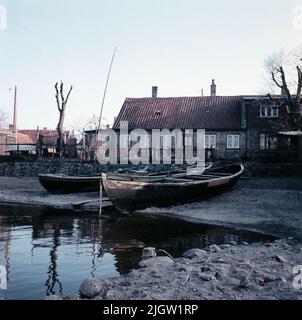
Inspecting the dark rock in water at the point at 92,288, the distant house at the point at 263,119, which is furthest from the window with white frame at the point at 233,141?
the dark rock in water at the point at 92,288

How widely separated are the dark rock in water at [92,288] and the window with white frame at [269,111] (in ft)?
102

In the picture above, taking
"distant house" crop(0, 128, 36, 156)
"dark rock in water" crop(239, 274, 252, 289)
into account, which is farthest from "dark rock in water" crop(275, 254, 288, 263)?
"distant house" crop(0, 128, 36, 156)

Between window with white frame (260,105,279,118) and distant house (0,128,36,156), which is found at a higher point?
window with white frame (260,105,279,118)

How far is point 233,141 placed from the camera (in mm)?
36406

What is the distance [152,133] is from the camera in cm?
3759

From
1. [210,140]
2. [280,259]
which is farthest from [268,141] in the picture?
[280,259]

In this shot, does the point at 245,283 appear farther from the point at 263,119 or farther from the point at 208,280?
the point at 263,119

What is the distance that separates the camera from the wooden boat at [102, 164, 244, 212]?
17.5 metres

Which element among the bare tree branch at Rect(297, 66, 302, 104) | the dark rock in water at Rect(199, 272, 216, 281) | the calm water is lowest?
the calm water

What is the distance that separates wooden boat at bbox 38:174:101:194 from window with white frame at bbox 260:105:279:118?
17.8m

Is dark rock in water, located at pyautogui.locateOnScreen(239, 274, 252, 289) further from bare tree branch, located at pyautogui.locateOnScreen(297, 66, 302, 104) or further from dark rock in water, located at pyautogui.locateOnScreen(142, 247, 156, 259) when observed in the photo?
bare tree branch, located at pyautogui.locateOnScreen(297, 66, 302, 104)

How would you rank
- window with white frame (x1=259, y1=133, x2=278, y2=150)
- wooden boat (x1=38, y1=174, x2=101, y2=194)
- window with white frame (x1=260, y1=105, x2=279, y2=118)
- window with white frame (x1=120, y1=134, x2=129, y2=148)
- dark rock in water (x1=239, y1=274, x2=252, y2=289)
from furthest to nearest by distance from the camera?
window with white frame (x1=120, y1=134, x2=129, y2=148)
window with white frame (x1=260, y1=105, x2=279, y2=118)
window with white frame (x1=259, y1=133, x2=278, y2=150)
wooden boat (x1=38, y1=174, x2=101, y2=194)
dark rock in water (x1=239, y1=274, x2=252, y2=289)
